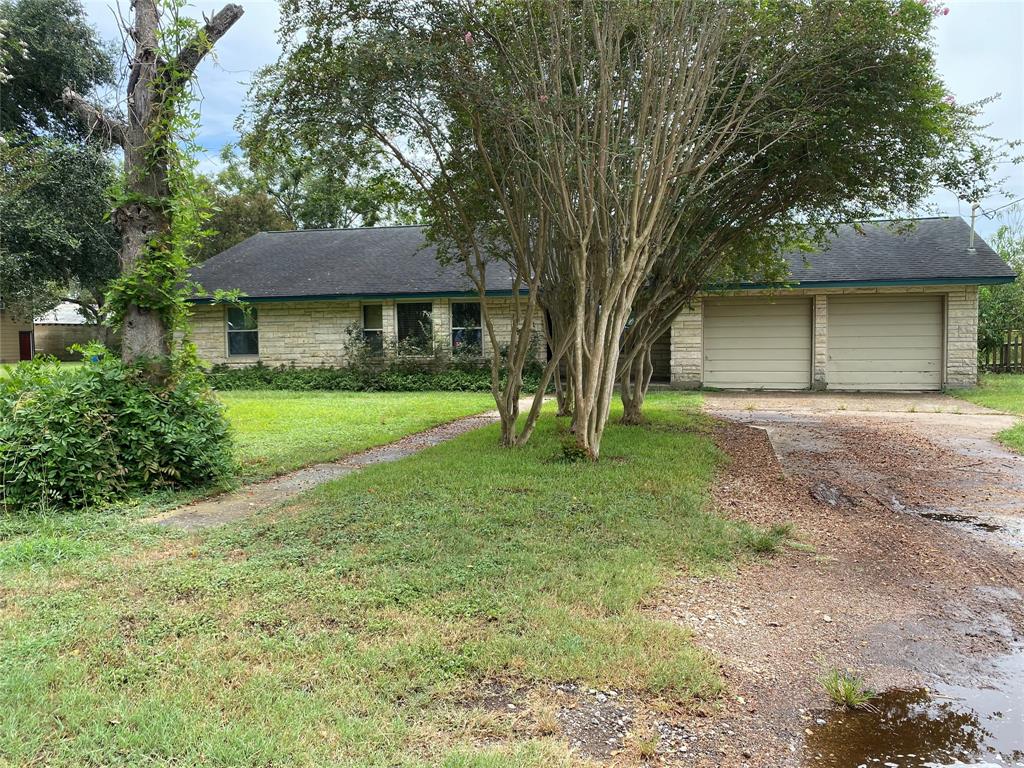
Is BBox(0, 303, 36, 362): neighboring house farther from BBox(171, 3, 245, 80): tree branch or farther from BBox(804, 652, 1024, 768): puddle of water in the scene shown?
BBox(804, 652, 1024, 768): puddle of water

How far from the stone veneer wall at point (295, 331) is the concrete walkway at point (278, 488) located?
8.95m

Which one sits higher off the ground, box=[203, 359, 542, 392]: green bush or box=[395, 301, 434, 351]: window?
box=[395, 301, 434, 351]: window

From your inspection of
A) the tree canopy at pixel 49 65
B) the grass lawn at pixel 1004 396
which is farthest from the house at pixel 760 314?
the tree canopy at pixel 49 65

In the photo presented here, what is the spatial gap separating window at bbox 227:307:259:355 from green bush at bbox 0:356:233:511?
12.8 m

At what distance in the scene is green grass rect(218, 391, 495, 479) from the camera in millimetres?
7934

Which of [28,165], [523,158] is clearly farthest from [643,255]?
[28,165]

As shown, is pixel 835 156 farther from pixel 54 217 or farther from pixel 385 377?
pixel 54 217

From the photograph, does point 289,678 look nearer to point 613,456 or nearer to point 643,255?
point 613,456

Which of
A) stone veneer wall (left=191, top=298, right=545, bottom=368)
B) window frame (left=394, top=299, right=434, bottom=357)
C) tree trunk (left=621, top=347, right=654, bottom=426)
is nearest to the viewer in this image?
tree trunk (left=621, top=347, right=654, bottom=426)

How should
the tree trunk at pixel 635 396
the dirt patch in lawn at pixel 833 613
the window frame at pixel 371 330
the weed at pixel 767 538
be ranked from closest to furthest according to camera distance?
the dirt patch in lawn at pixel 833 613 < the weed at pixel 767 538 < the tree trunk at pixel 635 396 < the window frame at pixel 371 330

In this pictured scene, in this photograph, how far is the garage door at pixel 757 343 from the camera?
53.2 ft

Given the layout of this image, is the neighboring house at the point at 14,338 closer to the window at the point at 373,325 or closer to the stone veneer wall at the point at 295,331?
the stone veneer wall at the point at 295,331

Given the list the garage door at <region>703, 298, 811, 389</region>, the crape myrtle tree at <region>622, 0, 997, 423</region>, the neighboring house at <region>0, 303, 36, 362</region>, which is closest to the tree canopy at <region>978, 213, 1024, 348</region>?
the garage door at <region>703, 298, 811, 389</region>

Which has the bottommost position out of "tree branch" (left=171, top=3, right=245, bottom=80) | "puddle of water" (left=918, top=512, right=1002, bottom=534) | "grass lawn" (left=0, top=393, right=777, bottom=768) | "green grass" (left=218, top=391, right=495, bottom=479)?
"puddle of water" (left=918, top=512, right=1002, bottom=534)
